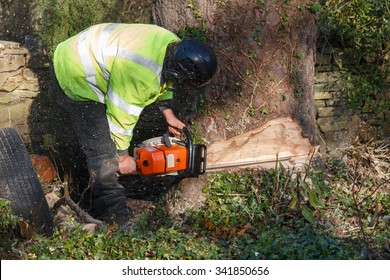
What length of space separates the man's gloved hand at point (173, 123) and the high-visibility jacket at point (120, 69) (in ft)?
0.42

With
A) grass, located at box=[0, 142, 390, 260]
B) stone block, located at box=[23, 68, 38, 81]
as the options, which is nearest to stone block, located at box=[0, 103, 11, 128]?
stone block, located at box=[23, 68, 38, 81]

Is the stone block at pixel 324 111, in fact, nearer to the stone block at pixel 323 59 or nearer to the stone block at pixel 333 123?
the stone block at pixel 333 123

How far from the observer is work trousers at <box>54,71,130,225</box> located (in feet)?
18.8

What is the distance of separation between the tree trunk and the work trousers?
0.79 metres

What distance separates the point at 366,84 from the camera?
6891mm

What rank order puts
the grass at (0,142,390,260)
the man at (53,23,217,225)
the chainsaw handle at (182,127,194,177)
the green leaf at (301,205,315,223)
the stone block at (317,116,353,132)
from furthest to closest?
the stone block at (317,116,353,132) → the chainsaw handle at (182,127,194,177) → the man at (53,23,217,225) → the green leaf at (301,205,315,223) → the grass at (0,142,390,260)

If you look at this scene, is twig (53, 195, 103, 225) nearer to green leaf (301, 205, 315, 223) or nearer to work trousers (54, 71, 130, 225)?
work trousers (54, 71, 130, 225)

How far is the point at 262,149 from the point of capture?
5598 mm

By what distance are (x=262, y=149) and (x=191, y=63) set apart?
103 cm

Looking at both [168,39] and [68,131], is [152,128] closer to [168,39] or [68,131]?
[68,131]

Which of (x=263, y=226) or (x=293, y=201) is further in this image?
(x=263, y=226)

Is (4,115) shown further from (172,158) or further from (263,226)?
(263,226)

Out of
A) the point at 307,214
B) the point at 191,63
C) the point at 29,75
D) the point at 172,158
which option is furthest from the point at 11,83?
the point at 307,214

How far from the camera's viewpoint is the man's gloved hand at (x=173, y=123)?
5512 millimetres
